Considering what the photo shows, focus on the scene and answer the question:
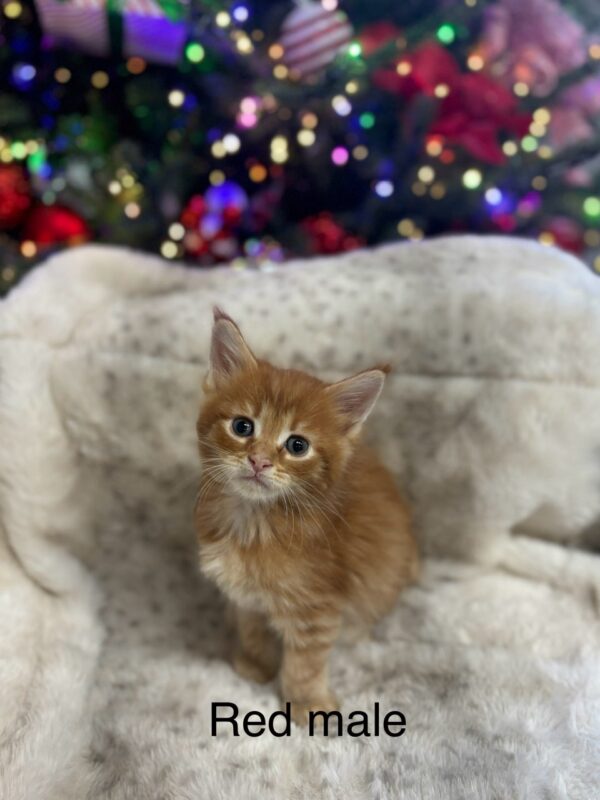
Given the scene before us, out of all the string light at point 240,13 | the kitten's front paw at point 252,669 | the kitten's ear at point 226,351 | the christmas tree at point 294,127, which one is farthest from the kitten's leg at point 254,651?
the string light at point 240,13

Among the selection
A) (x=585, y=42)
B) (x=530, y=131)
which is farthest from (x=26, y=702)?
(x=585, y=42)

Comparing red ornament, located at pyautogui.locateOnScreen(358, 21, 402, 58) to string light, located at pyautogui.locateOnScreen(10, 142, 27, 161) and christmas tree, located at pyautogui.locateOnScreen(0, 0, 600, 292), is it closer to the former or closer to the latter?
christmas tree, located at pyautogui.locateOnScreen(0, 0, 600, 292)

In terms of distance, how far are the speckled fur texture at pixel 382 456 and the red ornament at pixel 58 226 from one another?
32 centimetres

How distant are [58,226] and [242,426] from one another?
3.34ft

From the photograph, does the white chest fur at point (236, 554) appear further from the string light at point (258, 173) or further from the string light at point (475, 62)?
the string light at point (475, 62)

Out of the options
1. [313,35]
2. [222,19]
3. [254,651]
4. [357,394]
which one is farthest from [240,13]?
[254,651]

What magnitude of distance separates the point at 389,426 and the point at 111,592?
598 mm

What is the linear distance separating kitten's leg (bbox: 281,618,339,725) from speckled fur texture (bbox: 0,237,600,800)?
5 centimetres

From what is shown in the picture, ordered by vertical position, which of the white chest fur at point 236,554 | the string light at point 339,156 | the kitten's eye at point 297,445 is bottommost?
the white chest fur at point 236,554

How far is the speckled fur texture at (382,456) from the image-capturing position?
1.01 metres

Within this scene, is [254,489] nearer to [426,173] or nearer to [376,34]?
[426,173]

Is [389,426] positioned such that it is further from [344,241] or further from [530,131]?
[530,131]

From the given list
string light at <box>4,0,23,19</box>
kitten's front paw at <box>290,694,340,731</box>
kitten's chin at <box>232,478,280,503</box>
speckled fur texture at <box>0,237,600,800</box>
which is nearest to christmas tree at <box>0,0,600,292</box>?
string light at <box>4,0,23,19</box>

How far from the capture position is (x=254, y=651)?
1052 millimetres
